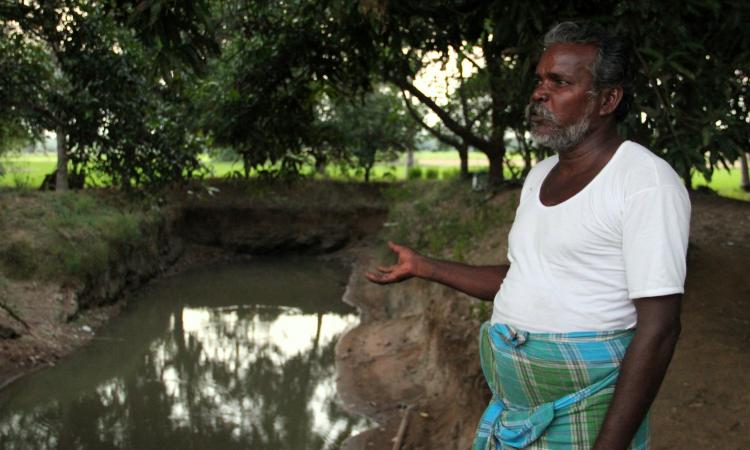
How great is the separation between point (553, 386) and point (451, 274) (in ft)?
2.15

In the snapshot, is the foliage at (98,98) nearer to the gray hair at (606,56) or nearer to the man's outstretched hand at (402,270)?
the man's outstretched hand at (402,270)

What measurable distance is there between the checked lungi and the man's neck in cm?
47

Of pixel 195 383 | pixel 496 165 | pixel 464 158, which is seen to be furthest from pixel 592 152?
pixel 464 158

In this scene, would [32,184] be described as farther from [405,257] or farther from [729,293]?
[405,257]

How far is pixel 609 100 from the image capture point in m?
2.21

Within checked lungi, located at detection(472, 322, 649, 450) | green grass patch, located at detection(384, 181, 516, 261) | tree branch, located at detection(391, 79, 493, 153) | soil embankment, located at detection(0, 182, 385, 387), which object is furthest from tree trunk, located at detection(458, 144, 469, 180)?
checked lungi, located at detection(472, 322, 649, 450)

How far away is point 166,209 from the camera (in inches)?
669

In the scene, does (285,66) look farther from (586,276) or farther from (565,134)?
(586,276)

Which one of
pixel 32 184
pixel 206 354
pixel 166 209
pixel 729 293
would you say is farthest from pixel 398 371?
pixel 32 184

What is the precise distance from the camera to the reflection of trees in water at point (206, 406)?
314 inches

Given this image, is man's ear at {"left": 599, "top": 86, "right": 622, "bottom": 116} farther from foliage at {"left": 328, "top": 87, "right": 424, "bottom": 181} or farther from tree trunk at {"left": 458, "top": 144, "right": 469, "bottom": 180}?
foliage at {"left": 328, "top": 87, "right": 424, "bottom": 181}

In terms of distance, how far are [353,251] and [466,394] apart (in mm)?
11647

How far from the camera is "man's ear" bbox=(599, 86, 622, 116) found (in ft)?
7.22

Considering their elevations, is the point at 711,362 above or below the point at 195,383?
above
